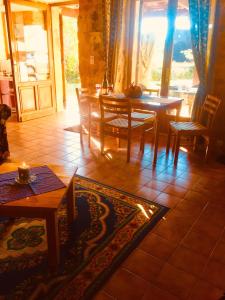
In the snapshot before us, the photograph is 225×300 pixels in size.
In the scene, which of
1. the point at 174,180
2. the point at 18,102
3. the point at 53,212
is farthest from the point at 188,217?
the point at 18,102

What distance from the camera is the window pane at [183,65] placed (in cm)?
376

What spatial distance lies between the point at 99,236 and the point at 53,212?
0.59m

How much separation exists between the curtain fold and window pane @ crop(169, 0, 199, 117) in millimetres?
755

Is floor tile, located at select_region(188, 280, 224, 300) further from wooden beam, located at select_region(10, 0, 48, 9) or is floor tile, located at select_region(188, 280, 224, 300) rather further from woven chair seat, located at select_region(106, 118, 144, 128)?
wooden beam, located at select_region(10, 0, 48, 9)

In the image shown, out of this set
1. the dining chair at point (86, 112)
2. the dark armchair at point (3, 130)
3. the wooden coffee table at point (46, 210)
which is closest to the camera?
the wooden coffee table at point (46, 210)

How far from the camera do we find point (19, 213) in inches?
55.0

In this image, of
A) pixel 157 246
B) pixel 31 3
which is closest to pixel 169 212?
pixel 157 246

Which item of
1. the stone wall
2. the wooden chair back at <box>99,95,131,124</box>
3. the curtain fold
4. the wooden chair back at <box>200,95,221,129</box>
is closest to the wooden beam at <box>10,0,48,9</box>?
the stone wall

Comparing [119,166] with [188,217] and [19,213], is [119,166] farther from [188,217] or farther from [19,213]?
[19,213]

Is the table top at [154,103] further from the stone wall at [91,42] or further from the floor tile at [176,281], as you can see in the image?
the floor tile at [176,281]

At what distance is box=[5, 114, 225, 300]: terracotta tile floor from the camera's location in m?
1.47

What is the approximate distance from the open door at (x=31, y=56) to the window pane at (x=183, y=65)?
2728 millimetres

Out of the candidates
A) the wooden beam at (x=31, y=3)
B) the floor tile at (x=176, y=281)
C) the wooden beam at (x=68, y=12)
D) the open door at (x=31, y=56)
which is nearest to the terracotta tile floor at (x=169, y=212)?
the floor tile at (x=176, y=281)

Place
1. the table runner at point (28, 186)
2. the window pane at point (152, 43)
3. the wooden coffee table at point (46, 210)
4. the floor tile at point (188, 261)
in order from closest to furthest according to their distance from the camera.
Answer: the wooden coffee table at point (46, 210) < the table runner at point (28, 186) < the floor tile at point (188, 261) < the window pane at point (152, 43)
